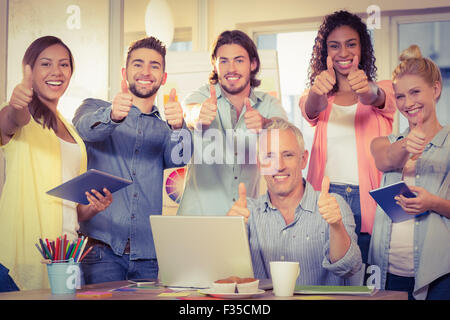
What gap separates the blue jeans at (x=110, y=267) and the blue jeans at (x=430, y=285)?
1.11m

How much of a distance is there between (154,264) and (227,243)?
1121 mm

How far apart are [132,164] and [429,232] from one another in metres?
1.44

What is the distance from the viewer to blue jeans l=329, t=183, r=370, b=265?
114 inches

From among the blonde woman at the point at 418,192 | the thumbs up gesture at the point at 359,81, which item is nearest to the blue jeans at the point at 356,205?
the blonde woman at the point at 418,192

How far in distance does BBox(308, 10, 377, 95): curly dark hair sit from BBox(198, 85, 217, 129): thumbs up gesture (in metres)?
0.51

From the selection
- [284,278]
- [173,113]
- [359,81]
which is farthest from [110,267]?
[359,81]

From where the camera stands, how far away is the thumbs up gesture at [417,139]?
9.02ft

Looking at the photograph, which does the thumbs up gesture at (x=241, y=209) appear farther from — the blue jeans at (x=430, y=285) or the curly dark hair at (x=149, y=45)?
the curly dark hair at (x=149, y=45)

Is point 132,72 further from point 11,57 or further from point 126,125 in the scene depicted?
point 11,57

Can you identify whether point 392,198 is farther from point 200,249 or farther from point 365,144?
point 200,249

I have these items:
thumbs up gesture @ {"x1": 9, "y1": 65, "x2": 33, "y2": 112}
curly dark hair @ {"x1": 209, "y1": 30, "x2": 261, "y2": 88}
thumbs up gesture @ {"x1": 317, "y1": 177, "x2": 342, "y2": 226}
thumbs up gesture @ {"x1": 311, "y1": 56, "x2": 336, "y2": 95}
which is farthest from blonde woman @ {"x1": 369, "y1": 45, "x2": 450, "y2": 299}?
thumbs up gesture @ {"x1": 9, "y1": 65, "x2": 33, "y2": 112}

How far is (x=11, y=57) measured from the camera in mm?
3266
